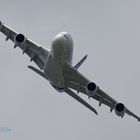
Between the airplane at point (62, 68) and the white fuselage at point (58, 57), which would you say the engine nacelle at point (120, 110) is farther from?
the white fuselage at point (58, 57)

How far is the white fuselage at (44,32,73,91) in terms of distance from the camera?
4212 cm

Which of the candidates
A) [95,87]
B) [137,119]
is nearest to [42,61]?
[95,87]

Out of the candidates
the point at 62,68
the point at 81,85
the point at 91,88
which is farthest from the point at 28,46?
the point at 91,88

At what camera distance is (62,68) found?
4322 centimetres

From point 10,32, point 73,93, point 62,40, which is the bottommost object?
point 73,93

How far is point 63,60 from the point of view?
141 ft

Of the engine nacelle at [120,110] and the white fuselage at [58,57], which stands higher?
the white fuselage at [58,57]

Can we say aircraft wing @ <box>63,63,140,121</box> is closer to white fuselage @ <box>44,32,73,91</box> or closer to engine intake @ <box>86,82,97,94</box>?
engine intake @ <box>86,82,97,94</box>

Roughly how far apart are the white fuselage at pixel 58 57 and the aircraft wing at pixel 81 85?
0.59 metres

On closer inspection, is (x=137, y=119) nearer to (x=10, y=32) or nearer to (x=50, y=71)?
(x=50, y=71)

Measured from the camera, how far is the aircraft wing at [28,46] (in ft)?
147

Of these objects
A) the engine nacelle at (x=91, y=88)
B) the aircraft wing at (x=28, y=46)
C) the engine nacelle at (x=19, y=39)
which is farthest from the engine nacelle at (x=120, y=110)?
the engine nacelle at (x=19, y=39)

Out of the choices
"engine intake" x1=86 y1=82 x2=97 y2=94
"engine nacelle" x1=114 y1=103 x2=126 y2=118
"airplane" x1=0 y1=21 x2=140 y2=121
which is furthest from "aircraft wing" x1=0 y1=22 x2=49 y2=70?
"engine nacelle" x1=114 y1=103 x2=126 y2=118

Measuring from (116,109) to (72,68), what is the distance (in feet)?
18.0
